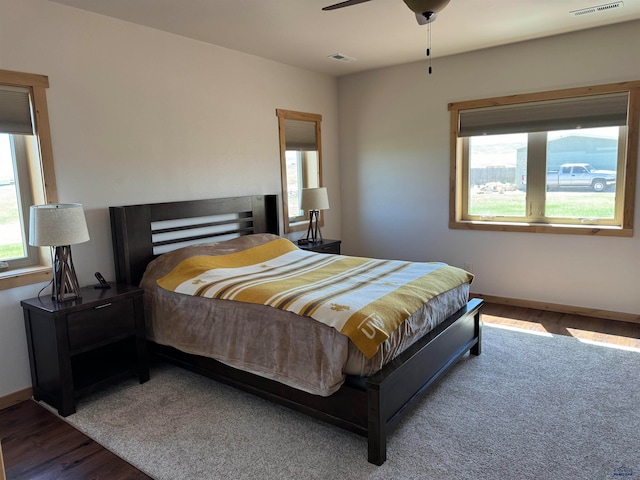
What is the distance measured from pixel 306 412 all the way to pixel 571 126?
3.59 m

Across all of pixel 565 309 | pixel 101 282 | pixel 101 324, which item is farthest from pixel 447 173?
pixel 101 324

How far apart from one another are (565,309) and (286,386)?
3.21 metres

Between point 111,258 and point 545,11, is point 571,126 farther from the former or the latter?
point 111,258

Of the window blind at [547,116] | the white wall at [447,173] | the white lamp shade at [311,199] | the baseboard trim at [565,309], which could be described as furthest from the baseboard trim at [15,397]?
the window blind at [547,116]

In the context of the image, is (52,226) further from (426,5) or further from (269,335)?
(426,5)

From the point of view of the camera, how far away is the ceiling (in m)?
3.20

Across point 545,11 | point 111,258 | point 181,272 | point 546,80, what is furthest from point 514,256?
point 111,258

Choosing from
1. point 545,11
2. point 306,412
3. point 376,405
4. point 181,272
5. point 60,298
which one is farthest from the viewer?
point 545,11

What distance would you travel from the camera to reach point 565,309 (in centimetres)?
441

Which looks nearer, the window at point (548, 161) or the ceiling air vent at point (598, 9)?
the ceiling air vent at point (598, 9)

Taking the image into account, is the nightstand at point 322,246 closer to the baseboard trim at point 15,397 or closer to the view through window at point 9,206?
the view through window at point 9,206

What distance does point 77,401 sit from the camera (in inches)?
112

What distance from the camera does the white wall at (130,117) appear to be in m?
2.94

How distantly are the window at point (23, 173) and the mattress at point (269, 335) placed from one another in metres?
0.81
